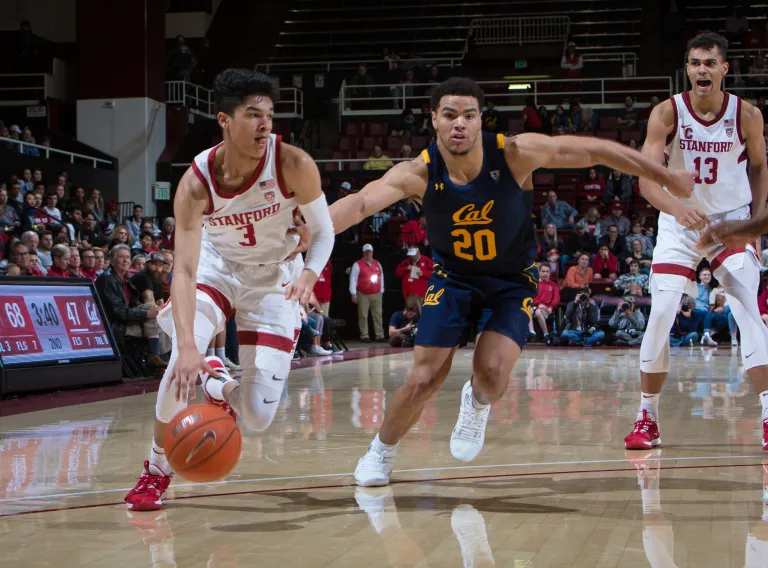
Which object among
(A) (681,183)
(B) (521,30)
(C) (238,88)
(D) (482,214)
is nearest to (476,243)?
(D) (482,214)

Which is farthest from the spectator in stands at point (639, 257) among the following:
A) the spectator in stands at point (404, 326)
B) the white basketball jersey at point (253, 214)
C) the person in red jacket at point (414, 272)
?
the white basketball jersey at point (253, 214)

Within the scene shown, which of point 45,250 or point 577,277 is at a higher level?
point 45,250

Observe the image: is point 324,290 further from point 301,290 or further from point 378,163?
point 301,290

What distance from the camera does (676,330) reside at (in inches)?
665

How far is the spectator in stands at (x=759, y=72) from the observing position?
69.9ft

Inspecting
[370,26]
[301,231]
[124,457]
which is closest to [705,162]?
[301,231]

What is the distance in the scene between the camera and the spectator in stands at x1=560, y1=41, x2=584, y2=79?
79.0ft

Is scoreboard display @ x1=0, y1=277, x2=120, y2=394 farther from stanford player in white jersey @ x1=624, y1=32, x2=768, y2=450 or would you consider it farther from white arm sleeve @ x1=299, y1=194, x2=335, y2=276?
stanford player in white jersey @ x1=624, y1=32, x2=768, y2=450

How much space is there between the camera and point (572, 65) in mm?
24219

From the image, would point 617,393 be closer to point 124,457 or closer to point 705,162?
point 705,162

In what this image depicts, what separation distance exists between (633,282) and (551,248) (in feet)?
5.60

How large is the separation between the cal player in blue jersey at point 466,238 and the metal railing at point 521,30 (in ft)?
73.6

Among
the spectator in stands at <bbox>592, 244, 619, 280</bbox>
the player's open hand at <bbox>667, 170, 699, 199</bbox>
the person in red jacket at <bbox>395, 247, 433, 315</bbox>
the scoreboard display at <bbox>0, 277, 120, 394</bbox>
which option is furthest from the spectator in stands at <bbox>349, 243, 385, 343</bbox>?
the player's open hand at <bbox>667, 170, 699, 199</bbox>

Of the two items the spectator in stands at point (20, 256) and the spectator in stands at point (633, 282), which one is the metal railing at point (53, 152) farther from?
the spectator in stands at point (633, 282)
